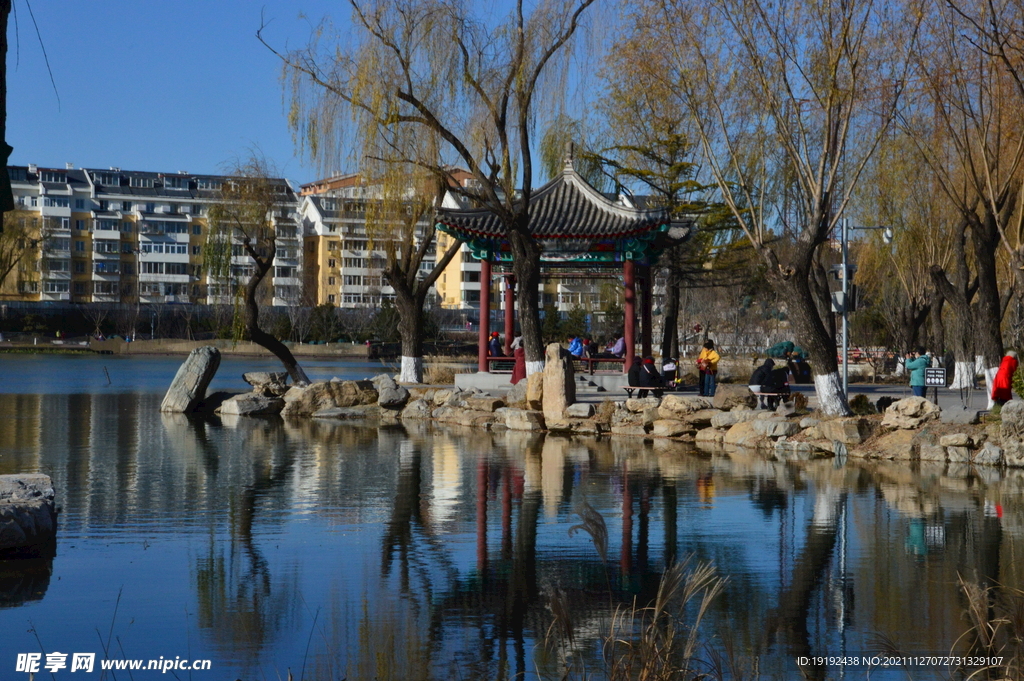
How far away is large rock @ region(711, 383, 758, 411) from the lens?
1836 centimetres

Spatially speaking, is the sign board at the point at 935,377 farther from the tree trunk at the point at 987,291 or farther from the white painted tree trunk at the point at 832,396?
the tree trunk at the point at 987,291

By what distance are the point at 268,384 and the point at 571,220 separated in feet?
24.0

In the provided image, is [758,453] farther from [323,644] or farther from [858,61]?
[323,644]

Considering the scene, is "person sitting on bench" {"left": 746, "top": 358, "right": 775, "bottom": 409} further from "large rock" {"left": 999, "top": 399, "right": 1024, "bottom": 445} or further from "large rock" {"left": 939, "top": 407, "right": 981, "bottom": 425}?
"large rock" {"left": 999, "top": 399, "right": 1024, "bottom": 445}

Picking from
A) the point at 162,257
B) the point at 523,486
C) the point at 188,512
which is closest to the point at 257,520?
the point at 188,512

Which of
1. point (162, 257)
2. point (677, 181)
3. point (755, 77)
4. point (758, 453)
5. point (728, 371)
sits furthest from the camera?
point (162, 257)

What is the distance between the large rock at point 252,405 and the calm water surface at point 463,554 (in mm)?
6433

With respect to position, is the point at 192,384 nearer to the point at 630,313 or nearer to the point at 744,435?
the point at 630,313

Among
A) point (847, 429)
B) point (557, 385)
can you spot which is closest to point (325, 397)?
point (557, 385)

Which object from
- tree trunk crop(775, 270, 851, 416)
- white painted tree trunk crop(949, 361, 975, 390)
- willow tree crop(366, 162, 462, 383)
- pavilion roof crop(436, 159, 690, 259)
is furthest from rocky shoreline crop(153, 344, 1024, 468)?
white painted tree trunk crop(949, 361, 975, 390)

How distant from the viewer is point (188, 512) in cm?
1005

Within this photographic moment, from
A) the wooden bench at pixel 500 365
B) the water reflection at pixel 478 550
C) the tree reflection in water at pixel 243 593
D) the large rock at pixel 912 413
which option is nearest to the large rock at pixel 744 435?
the water reflection at pixel 478 550

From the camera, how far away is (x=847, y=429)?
1578cm

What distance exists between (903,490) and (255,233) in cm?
1934
